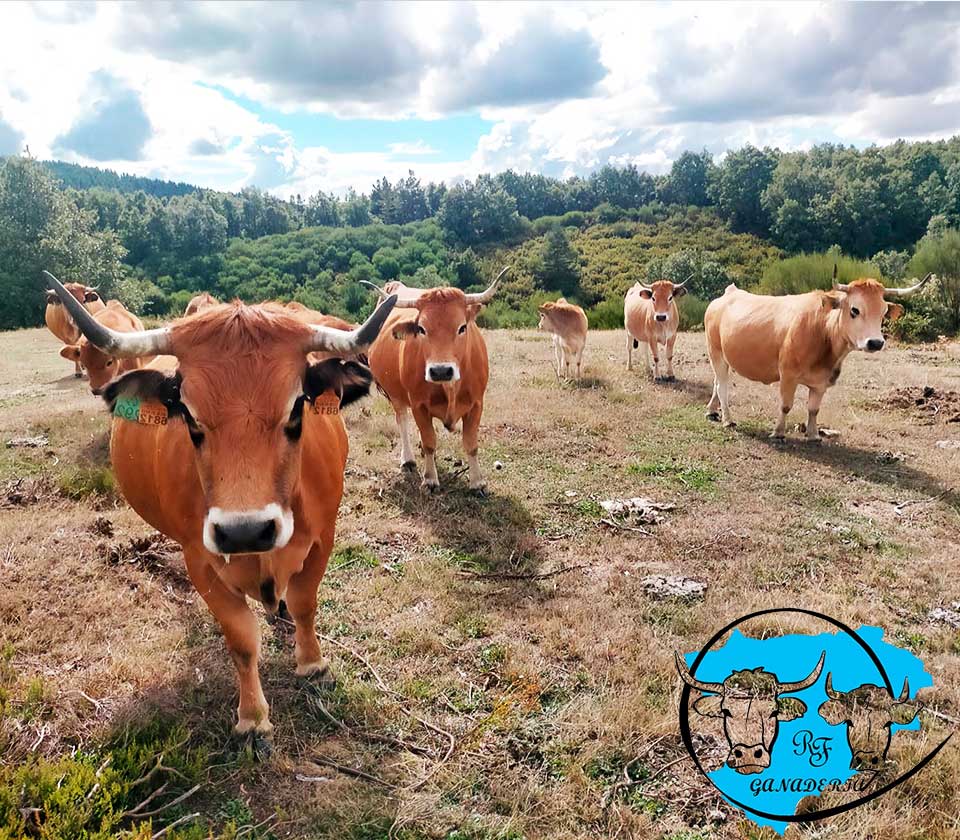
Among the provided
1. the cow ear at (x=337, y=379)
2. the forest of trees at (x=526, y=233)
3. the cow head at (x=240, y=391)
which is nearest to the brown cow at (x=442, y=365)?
the cow ear at (x=337, y=379)

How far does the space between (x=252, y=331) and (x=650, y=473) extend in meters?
6.34

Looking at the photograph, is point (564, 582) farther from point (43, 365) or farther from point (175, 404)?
point (43, 365)

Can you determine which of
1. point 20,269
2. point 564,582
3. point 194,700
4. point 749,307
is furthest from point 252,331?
point 20,269

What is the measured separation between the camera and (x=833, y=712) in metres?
3.45

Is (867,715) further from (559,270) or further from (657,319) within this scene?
(559,270)

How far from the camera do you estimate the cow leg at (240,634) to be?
134 inches

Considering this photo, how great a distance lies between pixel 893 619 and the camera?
15.2 feet

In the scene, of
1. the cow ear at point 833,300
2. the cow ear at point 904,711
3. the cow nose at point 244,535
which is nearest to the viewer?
the cow nose at point 244,535

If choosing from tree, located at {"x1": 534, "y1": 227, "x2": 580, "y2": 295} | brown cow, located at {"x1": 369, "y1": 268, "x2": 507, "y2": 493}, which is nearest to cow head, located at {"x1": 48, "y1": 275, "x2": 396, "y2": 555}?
brown cow, located at {"x1": 369, "y1": 268, "x2": 507, "y2": 493}

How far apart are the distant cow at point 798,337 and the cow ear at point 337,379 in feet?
24.9

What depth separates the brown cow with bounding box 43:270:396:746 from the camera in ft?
8.59

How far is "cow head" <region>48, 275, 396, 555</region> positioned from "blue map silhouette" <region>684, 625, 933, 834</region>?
8.17 ft

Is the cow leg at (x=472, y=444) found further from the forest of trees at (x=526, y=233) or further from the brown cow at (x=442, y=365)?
the forest of trees at (x=526, y=233)

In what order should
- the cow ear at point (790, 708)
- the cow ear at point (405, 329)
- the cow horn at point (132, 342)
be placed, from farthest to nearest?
1. the cow ear at point (405, 329)
2. the cow ear at point (790, 708)
3. the cow horn at point (132, 342)
